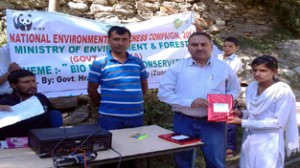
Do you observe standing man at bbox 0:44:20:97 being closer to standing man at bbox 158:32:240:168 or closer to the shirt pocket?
standing man at bbox 158:32:240:168

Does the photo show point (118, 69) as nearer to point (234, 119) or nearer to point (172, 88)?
point (172, 88)

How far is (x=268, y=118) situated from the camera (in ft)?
10.6

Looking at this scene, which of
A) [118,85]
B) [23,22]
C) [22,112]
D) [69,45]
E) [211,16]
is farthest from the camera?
[211,16]

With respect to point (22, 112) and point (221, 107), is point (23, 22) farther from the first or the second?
point (221, 107)

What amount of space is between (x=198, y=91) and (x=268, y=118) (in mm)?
665

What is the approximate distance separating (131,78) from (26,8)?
13.2 ft

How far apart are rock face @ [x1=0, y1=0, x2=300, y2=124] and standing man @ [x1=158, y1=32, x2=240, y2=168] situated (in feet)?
7.94

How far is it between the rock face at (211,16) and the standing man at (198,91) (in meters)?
2.42

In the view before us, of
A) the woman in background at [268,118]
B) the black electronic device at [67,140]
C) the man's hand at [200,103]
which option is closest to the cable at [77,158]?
the black electronic device at [67,140]

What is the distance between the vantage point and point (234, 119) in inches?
131

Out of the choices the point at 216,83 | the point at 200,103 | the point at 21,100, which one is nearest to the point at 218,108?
the point at 200,103

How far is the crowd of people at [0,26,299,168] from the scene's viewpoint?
10.6ft

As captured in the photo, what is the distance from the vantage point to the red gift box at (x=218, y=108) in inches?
126

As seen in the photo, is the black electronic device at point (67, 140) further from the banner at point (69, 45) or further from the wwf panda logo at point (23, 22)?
the wwf panda logo at point (23, 22)
